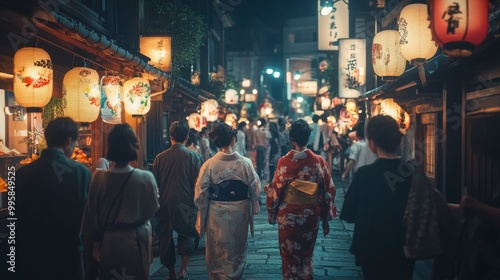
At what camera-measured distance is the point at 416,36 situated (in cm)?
946

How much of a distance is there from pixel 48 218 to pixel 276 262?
5.76 m

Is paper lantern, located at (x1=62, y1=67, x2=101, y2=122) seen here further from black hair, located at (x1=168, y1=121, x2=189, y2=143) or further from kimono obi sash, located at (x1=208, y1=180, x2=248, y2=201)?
kimono obi sash, located at (x1=208, y1=180, x2=248, y2=201)

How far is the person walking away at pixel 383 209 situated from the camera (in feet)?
17.0

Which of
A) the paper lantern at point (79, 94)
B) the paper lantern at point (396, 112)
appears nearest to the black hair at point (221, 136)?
the paper lantern at point (79, 94)

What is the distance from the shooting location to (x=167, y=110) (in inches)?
783

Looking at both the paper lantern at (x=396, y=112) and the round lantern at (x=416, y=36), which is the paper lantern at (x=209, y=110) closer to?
the paper lantern at (x=396, y=112)

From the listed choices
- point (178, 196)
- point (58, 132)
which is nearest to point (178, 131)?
point (178, 196)

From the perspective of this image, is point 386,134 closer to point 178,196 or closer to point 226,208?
point 226,208

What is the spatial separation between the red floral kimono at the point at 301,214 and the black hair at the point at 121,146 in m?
3.01

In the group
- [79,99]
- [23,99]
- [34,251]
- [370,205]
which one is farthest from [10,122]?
[370,205]

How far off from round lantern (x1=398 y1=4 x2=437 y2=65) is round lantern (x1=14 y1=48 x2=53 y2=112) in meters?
6.87

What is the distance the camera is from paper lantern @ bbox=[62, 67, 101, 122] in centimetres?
847

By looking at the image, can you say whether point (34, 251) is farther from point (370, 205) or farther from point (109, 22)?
point (109, 22)

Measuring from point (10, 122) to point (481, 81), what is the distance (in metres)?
11.6
